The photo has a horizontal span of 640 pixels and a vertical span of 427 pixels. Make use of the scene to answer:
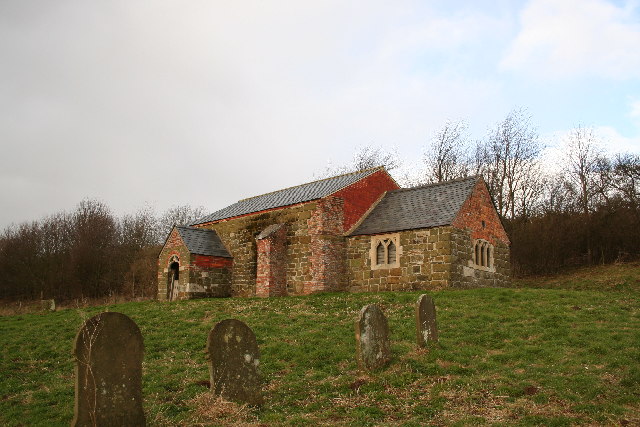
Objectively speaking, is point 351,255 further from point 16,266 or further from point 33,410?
point 16,266

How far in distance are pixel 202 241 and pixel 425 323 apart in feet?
61.3

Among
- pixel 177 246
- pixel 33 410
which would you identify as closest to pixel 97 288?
pixel 177 246

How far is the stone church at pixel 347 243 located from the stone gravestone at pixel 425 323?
323 inches

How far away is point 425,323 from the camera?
1202 cm

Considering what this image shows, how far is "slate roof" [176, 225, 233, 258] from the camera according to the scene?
27248 mm

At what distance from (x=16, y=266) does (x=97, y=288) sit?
956 cm

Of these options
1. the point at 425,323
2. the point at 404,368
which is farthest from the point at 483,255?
the point at 404,368

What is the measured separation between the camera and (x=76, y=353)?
713 cm

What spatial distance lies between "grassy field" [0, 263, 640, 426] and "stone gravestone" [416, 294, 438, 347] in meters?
0.34

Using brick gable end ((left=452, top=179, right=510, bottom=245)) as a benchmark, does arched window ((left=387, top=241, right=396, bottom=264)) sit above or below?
below

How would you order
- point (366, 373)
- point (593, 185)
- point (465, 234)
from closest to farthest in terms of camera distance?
point (366, 373)
point (465, 234)
point (593, 185)

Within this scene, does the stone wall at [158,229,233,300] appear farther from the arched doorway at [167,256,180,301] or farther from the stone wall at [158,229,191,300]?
the arched doorway at [167,256,180,301]

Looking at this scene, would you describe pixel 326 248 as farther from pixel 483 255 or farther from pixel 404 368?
pixel 404 368

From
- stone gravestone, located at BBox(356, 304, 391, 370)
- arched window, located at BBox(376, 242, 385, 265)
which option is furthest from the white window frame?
stone gravestone, located at BBox(356, 304, 391, 370)
